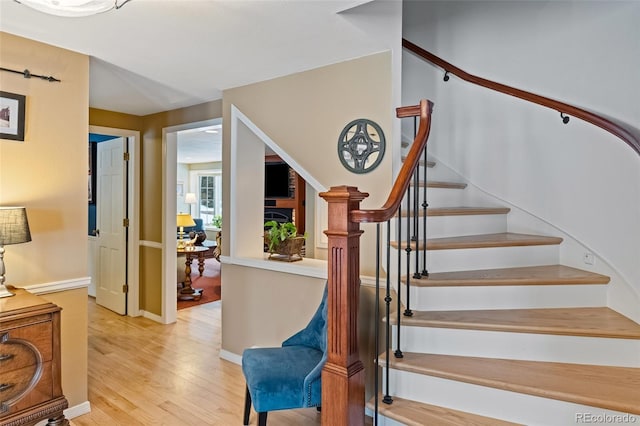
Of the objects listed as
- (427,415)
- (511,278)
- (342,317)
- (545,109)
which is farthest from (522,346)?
(545,109)

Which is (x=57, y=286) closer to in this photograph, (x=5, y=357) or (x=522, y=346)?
(x=5, y=357)

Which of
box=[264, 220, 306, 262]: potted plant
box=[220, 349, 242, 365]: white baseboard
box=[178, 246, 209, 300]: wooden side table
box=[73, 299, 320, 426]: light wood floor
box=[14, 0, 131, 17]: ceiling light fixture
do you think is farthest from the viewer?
box=[178, 246, 209, 300]: wooden side table

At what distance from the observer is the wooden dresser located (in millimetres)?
1834

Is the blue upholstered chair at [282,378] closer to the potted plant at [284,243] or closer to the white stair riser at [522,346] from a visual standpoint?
the white stair riser at [522,346]

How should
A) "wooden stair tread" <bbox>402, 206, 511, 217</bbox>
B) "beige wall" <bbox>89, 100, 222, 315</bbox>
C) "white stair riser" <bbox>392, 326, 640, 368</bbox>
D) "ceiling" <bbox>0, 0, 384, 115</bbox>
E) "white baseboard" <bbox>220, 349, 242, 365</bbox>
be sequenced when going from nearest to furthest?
"white stair riser" <bbox>392, 326, 640, 368</bbox> → "ceiling" <bbox>0, 0, 384, 115</bbox> → "wooden stair tread" <bbox>402, 206, 511, 217</bbox> → "white baseboard" <bbox>220, 349, 242, 365</bbox> → "beige wall" <bbox>89, 100, 222, 315</bbox>

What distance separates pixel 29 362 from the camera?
1917 millimetres

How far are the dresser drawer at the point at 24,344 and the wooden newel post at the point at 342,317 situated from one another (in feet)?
4.87

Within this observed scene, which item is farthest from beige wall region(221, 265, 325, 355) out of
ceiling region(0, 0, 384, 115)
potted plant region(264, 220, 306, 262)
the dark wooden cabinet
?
the dark wooden cabinet

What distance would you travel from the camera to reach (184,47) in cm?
245

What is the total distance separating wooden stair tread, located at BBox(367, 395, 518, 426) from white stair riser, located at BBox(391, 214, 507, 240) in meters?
1.05

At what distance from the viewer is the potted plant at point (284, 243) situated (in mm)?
3092

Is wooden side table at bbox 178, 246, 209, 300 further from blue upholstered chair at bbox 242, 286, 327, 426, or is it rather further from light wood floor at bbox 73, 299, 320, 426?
blue upholstered chair at bbox 242, 286, 327, 426

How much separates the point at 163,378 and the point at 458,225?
2.56 m

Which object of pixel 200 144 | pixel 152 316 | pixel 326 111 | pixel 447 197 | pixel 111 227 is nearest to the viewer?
pixel 326 111
